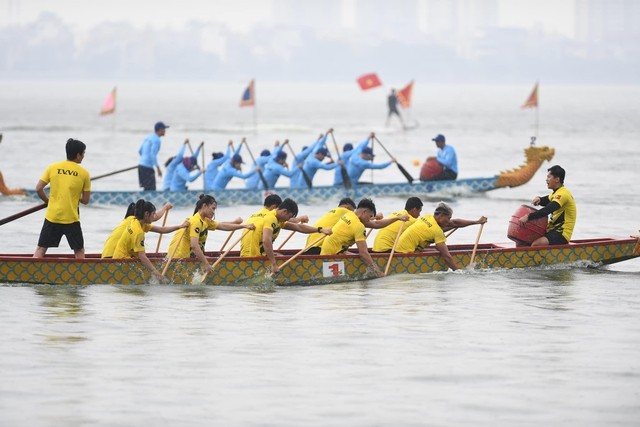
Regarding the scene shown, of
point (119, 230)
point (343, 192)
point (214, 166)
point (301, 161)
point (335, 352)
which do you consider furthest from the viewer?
point (343, 192)

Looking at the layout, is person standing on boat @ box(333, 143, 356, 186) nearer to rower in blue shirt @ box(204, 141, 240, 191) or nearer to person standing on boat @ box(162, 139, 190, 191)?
rower in blue shirt @ box(204, 141, 240, 191)

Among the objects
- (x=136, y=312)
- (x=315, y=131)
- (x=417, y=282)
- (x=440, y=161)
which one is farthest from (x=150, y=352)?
(x=315, y=131)

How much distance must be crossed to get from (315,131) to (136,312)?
63896 millimetres

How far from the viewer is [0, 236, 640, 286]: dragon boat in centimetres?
1662

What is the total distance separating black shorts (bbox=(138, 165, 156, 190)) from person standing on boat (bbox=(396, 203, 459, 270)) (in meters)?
10.6

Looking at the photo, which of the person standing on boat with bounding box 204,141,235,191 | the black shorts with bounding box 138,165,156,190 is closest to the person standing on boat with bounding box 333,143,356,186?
the person standing on boat with bounding box 204,141,235,191

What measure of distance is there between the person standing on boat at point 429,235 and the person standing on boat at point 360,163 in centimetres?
1096

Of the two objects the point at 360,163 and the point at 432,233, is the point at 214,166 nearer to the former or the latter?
the point at 360,163

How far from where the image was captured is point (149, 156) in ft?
88.9

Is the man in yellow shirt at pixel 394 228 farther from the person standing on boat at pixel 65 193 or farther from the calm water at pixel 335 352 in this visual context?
the person standing on boat at pixel 65 193

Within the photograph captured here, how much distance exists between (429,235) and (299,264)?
1.87 metres

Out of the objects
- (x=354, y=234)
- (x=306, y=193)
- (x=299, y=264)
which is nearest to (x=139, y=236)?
(x=299, y=264)

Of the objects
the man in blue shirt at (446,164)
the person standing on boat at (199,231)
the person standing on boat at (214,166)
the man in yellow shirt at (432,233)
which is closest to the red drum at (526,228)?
the man in yellow shirt at (432,233)

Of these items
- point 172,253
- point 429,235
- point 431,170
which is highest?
point 431,170
